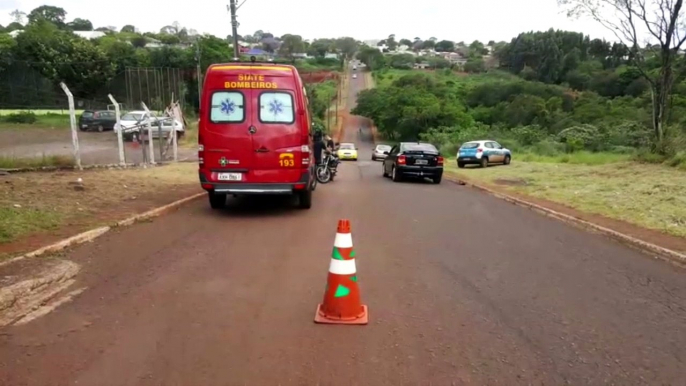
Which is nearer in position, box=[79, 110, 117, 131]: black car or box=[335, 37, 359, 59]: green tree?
box=[79, 110, 117, 131]: black car

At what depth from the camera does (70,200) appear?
424 inches

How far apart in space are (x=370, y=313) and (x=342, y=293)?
17.1 inches

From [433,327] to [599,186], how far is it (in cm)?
1297

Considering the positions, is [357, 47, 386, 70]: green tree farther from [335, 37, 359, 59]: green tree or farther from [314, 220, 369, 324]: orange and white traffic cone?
[314, 220, 369, 324]: orange and white traffic cone

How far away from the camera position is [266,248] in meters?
8.08

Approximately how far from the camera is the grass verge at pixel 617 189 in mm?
10922

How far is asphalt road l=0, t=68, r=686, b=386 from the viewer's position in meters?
4.16

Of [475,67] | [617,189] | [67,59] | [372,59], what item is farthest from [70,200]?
[372,59]

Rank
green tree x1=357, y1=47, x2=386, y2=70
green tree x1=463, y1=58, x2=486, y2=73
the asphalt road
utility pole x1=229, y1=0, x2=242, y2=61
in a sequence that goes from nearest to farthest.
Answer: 1. the asphalt road
2. utility pole x1=229, y1=0, x2=242, y2=61
3. green tree x1=463, y1=58, x2=486, y2=73
4. green tree x1=357, y1=47, x2=386, y2=70

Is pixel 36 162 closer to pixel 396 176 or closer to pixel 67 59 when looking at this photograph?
pixel 396 176

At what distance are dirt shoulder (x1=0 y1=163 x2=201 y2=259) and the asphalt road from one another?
0.80m

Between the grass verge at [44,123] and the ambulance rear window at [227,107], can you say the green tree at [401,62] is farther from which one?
the ambulance rear window at [227,107]

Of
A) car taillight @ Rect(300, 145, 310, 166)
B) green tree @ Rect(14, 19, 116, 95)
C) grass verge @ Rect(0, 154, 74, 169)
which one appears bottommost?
grass verge @ Rect(0, 154, 74, 169)

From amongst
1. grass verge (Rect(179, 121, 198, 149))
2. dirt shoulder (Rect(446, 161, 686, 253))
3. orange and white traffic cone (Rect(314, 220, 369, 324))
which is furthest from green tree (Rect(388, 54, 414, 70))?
orange and white traffic cone (Rect(314, 220, 369, 324))
